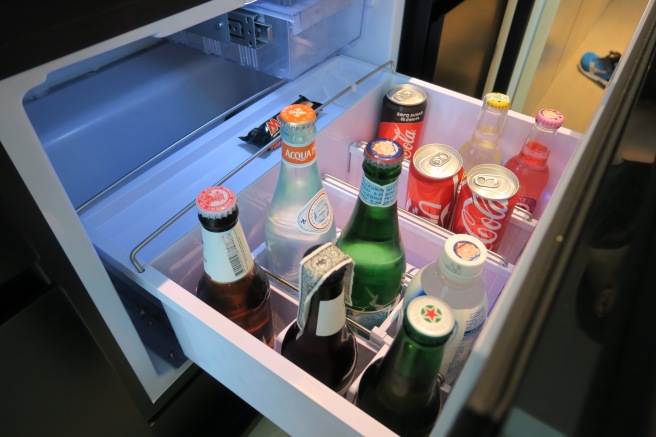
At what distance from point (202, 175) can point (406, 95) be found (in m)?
0.37

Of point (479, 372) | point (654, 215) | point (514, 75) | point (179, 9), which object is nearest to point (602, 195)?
point (654, 215)

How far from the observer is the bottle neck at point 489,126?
688mm

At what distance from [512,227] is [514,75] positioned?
848 mm

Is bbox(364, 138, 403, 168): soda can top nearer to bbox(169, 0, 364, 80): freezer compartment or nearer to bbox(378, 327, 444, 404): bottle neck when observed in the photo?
bbox(378, 327, 444, 404): bottle neck

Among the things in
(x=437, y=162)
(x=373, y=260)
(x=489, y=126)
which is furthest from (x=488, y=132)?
(x=373, y=260)

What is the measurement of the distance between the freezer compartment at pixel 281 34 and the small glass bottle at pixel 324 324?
14.9 inches

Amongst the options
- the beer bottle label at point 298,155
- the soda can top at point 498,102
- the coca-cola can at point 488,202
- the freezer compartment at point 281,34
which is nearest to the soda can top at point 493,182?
the coca-cola can at point 488,202

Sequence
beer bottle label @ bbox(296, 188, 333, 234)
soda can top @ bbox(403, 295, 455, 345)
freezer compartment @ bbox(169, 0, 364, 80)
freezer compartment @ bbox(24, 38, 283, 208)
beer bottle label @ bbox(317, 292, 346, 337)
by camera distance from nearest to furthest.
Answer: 1. soda can top @ bbox(403, 295, 455, 345)
2. beer bottle label @ bbox(317, 292, 346, 337)
3. beer bottle label @ bbox(296, 188, 333, 234)
4. freezer compartment @ bbox(169, 0, 364, 80)
5. freezer compartment @ bbox(24, 38, 283, 208)

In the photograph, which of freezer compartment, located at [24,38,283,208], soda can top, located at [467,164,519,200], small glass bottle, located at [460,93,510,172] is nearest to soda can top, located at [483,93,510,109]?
small glass bottle, located at [460,93,510,172]

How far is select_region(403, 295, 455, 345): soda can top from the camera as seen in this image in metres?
0.36

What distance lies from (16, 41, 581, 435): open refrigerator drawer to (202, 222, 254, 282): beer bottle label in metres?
0.05

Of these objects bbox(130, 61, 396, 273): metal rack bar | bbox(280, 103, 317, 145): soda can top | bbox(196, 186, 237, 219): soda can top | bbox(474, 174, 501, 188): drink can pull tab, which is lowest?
bbox(474, 174, 501, 188): drink can pull tab

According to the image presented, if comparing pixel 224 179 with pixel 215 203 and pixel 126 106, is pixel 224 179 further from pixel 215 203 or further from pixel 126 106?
pixel 126 106

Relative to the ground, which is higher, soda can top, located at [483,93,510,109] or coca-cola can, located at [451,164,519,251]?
soda can top, located at [483,93,510,109]
